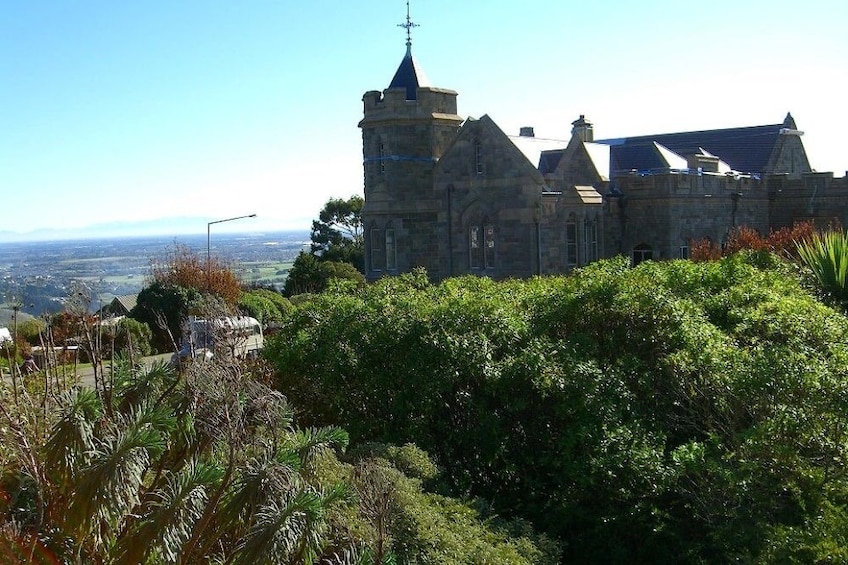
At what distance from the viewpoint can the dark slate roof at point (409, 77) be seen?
101 feet

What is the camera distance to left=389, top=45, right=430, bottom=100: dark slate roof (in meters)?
30.9

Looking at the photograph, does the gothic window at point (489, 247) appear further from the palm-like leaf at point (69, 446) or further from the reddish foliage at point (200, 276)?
the palm-like leaf at point (69, 446)

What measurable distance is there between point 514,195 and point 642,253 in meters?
5.45

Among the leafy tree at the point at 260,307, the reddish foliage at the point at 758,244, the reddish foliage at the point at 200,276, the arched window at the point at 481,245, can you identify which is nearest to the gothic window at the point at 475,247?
the arched window at the point at 481,245

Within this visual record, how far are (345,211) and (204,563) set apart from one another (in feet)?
216

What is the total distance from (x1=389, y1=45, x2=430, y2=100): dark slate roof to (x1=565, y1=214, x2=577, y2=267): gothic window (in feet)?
22.5

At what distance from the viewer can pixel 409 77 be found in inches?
1221

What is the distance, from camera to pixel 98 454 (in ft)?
21.0

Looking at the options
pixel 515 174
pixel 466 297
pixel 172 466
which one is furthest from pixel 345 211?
pixel 172 466

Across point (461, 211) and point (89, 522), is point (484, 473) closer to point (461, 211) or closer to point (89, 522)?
point (89, 522)

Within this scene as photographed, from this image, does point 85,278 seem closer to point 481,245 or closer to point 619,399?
point 481,245

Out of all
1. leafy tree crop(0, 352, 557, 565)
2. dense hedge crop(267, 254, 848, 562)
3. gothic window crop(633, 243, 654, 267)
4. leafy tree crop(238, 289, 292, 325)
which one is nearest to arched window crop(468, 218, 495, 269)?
gothic window crop(633, 243, 654, 267)

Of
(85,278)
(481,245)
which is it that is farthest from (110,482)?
(481,245)

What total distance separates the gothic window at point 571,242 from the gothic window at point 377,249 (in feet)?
21.6
